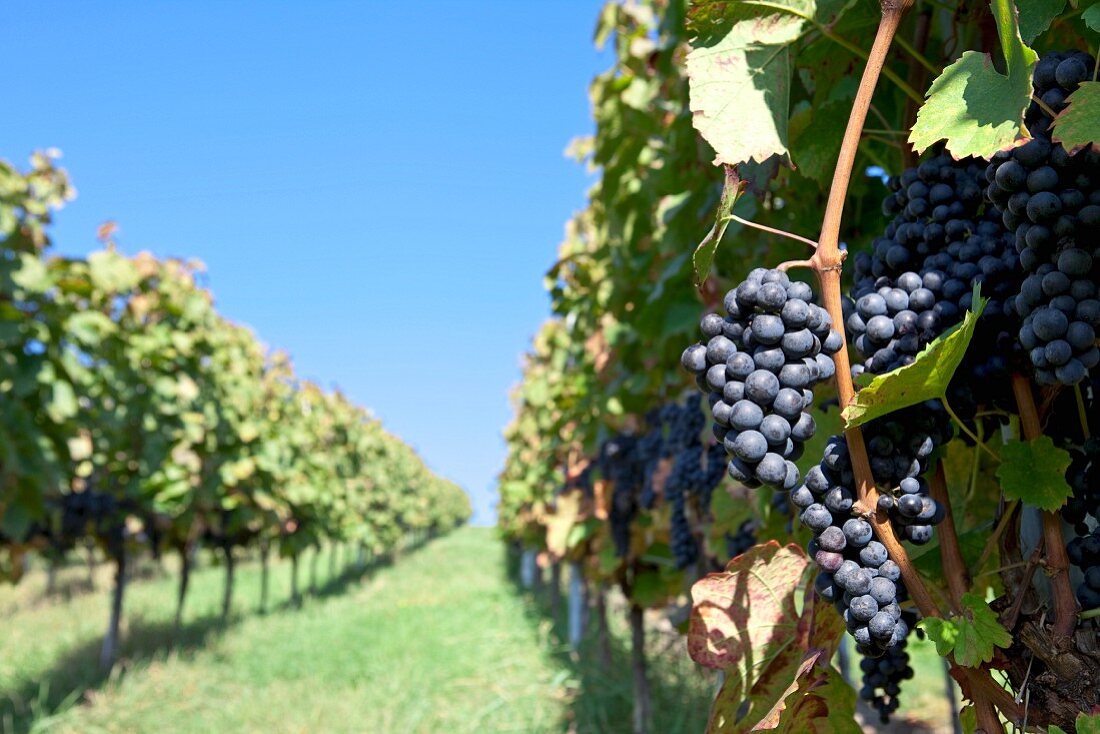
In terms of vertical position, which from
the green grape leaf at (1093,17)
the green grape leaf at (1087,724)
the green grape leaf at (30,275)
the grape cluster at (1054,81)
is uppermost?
the green grape leaf at (30,275)

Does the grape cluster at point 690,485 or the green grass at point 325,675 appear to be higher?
the grape cluster at point 690,485

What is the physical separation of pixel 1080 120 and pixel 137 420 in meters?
9.53

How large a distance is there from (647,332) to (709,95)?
2231 millimetres

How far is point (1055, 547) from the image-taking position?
1000 mm

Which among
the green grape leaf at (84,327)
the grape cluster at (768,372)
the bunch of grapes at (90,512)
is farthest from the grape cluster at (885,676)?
the bunch of grapes at (90,512)

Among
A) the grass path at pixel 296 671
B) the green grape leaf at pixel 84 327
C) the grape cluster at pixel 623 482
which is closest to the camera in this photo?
the grape cluster at pixel 623 482

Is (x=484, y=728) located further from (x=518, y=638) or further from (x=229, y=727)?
(x=518, y=638)

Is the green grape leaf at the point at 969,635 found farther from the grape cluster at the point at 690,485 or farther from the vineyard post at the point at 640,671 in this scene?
the vineyard post at the point at 640,671

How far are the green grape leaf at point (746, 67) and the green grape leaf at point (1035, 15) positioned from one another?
24 centimetres

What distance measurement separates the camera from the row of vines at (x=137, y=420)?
5086mm

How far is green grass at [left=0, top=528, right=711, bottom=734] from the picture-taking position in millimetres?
6957

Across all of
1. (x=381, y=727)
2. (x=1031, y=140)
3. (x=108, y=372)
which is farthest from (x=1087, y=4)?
(x=108, y=372)

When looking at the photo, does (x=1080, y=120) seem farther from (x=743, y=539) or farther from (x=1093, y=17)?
(x=743, y=539)

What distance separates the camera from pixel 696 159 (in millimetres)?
2877
